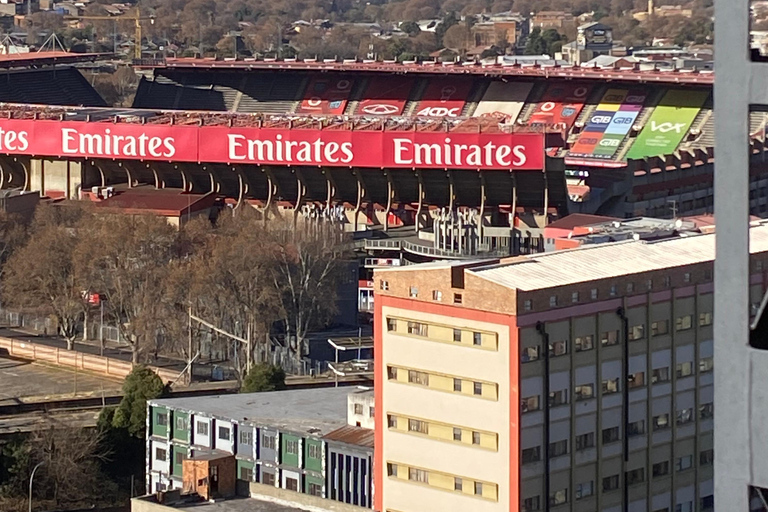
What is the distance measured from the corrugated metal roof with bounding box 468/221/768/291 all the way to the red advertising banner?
5128 centimetres

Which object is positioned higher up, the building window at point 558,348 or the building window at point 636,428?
the building window at point 558,348

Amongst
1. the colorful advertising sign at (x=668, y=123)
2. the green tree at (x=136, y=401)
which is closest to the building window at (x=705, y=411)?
the green tree at (x=136, y=401)

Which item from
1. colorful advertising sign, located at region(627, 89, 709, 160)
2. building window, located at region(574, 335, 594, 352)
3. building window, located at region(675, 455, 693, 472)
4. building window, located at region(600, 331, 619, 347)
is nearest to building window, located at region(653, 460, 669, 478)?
building window, located at region(675, 455, 693, 472)

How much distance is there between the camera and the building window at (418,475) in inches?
1093

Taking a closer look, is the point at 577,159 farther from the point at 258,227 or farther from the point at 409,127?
the point at 258,227

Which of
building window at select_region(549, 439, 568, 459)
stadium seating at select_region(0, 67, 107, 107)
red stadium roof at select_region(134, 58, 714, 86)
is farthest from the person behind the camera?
stadium seating at select_region(0, 67, 107, 107)

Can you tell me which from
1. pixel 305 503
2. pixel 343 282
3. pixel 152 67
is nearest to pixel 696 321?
pixel 305 503

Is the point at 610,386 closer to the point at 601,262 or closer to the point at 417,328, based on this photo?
the point at 601,262

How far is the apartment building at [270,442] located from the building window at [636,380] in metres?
4.78

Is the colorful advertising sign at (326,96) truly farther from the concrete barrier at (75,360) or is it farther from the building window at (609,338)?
the building window at (609,338)

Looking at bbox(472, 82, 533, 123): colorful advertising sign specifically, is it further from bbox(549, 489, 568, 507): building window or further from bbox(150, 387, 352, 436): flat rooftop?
bbox(549, 489, 568, 507): building window

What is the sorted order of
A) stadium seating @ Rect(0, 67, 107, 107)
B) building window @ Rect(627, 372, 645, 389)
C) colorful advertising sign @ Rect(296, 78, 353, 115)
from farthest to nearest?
stadium seating @ Rect(0, 67, 107, 107), colorful advertising sign @ Rect(296, 78, 353, 115), building window @ Rect(627, 372, 645, 389)

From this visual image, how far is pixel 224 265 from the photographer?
50688mm

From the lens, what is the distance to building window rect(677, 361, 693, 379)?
29484 mm
